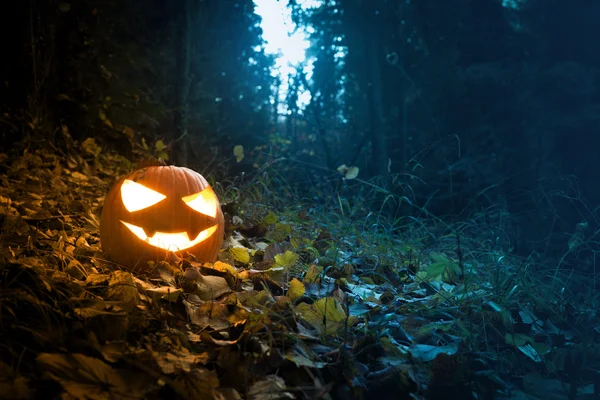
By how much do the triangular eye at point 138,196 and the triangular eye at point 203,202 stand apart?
0.11 metres

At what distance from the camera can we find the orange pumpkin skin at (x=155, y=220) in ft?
6.61

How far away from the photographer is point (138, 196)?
6.84 ft

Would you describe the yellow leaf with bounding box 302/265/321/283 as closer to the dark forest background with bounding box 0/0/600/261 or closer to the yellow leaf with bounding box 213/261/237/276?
the yellow leaf with bounding box 213/261/237/276

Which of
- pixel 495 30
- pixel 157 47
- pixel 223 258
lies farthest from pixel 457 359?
pixel 495 30

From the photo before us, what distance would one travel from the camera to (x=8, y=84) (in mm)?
3873

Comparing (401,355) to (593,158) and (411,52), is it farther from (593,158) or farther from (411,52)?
(411,52)

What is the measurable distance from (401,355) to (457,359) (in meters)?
0.18

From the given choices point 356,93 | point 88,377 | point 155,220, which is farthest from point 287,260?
point 356,93

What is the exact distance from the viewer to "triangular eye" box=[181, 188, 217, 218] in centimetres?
211

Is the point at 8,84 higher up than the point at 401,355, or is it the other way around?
the point at 8,84

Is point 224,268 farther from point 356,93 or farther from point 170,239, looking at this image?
point 356,93

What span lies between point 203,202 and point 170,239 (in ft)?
0.73

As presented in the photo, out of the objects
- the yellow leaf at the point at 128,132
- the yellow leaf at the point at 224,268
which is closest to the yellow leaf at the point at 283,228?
the yellow leaf at the point at 224,268

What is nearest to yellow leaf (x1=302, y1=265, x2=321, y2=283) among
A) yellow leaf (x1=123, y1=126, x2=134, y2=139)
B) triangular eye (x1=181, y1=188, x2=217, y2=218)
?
triangular eye (x1=181, y1=188, x2=217, y2=218)
